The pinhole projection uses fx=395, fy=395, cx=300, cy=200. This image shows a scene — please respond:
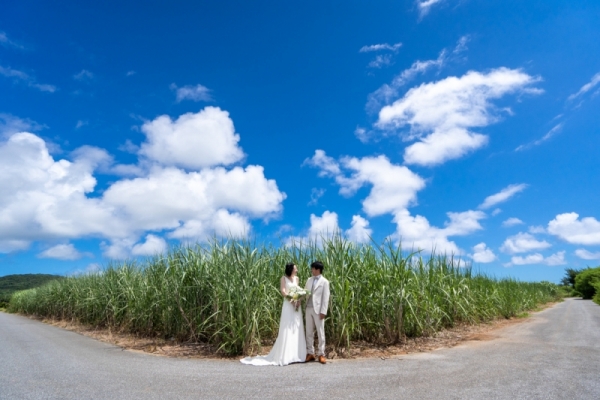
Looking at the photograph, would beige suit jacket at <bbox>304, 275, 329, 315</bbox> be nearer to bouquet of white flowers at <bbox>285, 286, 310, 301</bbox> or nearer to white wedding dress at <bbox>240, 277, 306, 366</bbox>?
bouquet of white flowers at <bbox>285, 286, 310, 301</bbox>

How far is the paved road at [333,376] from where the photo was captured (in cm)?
516

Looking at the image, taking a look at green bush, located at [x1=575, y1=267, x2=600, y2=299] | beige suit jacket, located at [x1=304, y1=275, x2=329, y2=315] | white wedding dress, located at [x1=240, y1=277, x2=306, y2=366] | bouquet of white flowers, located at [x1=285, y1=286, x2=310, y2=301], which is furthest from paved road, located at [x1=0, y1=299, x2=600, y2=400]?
Result: green bush, located at [x1=575, y1=267, x2=600, y2=299]

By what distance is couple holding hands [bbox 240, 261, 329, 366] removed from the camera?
7.25 meters

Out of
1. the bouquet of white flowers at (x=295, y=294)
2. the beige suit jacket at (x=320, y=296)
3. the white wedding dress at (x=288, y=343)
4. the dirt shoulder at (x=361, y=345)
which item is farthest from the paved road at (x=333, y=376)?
the bouquet of white flowers at (x=295, y=294)

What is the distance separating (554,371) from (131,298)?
433 inches

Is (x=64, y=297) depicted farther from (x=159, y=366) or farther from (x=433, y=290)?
(x=433, y=290)

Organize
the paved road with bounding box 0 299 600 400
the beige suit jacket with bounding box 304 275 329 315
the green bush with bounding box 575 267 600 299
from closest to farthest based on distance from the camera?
the paved road with bounding box 0 299 600 400
the beige suit jacket with bounding box 304 275 329 315
the green bush with bounding box 575 267 600 299

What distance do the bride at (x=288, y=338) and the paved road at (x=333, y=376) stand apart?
319mm

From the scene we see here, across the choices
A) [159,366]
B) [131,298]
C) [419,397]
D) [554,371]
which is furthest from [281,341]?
[131,298]

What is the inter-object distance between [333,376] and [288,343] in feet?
4.60

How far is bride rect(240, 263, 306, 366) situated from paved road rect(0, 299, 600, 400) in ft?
1.05

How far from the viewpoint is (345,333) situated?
8.02 m

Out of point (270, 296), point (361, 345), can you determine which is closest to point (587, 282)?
point (361, 345)

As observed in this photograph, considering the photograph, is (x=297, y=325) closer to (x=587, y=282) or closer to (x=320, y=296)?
(x=320, y=296)
